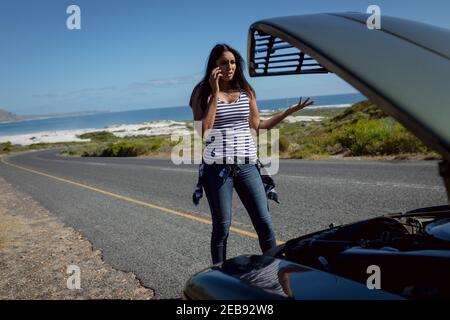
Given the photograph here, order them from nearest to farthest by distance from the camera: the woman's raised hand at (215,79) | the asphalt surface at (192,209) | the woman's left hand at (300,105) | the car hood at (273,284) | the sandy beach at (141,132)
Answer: the car hood at (273,284), the woman's left hand at (300,105), the woman's raised hand at (215,79), the asphalt surface at (192,209), the sandy beach at (141,132)

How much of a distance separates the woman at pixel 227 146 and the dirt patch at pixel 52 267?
1397mm

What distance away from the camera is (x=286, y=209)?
6.88m

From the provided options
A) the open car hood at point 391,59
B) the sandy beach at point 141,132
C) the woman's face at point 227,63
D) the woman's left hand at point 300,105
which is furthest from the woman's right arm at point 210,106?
the sandy beach at point 141,132

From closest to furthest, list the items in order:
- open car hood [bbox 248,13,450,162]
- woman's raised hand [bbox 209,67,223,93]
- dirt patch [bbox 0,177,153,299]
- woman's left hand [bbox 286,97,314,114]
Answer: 1. open car hood [bbox 248,13,450,162]
2. woman's left hand [bbox 286,97,314,114]
3. woman's raised hand [bbox 209,67,223,93]
4. dirt patch [bbox 0,177,153,299]

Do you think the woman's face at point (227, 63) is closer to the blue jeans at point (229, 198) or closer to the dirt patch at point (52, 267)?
the blue jeans at point (229, 198)

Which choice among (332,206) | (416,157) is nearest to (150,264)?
(332,206)

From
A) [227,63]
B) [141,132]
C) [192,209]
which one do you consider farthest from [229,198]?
[141,132]

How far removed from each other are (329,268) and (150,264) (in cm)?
340

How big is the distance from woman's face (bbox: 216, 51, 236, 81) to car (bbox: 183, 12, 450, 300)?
827 mm

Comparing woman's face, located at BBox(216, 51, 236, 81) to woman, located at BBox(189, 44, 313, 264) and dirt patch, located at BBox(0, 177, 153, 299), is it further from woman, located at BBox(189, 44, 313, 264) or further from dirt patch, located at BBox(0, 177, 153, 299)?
Result: dirt patch, located at BBox(0, 177, 153, 299)

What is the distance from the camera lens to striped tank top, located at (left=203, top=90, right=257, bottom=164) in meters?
2.89

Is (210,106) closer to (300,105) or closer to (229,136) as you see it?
(229,136)

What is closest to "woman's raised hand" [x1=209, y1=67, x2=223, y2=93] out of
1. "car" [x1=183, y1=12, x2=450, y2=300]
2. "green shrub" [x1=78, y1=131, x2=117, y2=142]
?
"car" [x1=183, y1=12, x2=450, y2=300]

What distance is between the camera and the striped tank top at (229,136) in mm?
2887
